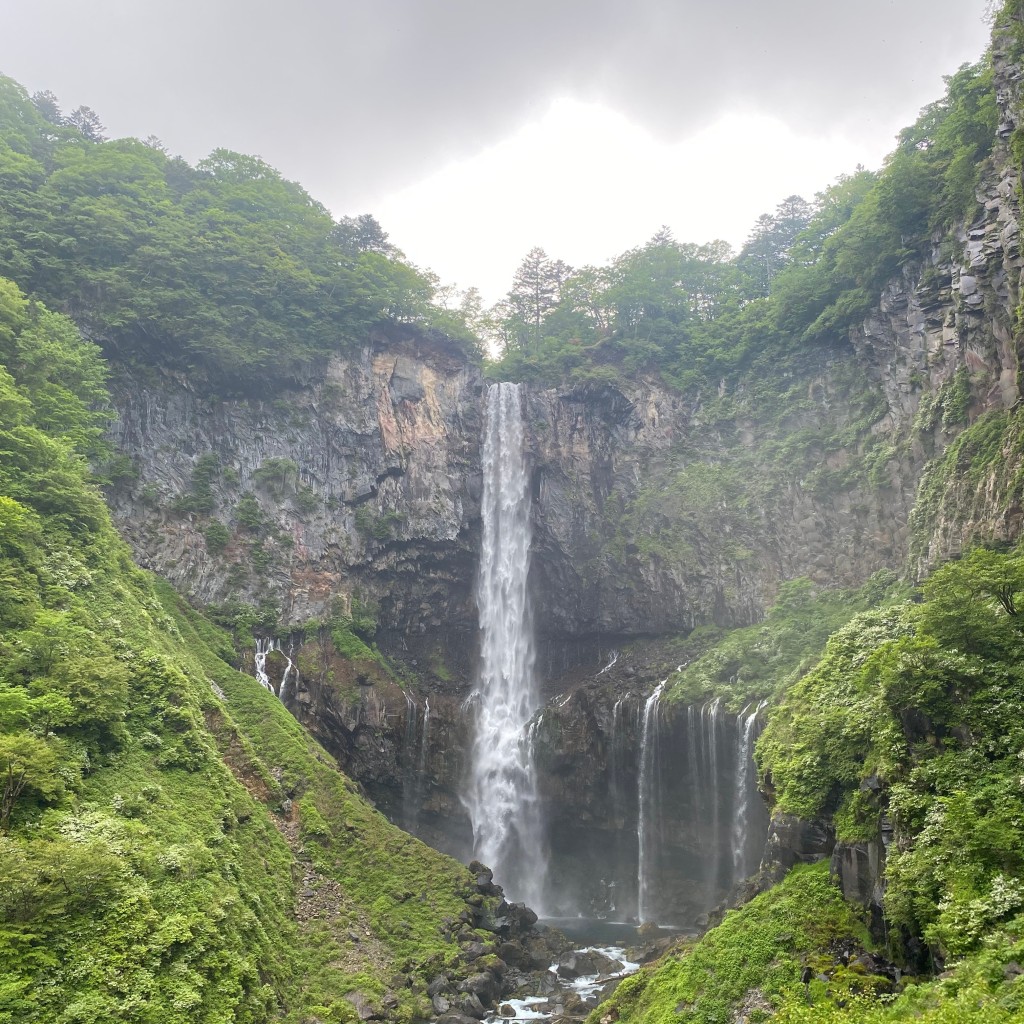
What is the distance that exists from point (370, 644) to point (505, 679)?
6828mm

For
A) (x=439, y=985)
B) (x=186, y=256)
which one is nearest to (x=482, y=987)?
(x=439, y=985)

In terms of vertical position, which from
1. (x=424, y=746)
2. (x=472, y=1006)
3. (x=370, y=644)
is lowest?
(x=472, y=1006)

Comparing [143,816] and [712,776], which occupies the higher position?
[143,816]

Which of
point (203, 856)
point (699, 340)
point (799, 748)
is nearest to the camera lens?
point (203, 856)

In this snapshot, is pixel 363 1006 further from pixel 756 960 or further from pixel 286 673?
pixel 286 673

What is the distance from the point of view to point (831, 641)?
778 inches

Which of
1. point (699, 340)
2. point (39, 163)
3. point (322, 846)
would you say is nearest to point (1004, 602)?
point (322, 846)

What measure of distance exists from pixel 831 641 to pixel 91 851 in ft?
57.3

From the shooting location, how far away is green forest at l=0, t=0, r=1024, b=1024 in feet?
34.8

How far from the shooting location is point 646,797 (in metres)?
28.6

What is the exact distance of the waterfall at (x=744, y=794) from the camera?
24.1m

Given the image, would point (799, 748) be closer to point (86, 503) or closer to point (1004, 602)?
point (1004, 602)

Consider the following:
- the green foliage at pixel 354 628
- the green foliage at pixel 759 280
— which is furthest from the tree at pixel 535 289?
the green foliage at pixel 354 628

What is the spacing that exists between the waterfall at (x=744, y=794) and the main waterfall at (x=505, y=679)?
934cm
